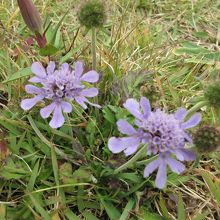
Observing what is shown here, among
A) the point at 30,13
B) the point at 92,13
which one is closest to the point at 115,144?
the point at 92,13

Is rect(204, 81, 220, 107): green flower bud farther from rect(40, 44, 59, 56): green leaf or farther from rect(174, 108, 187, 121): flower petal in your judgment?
rect(40, 44, 59, 56): green leaf

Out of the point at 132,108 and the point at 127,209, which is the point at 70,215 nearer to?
the point at 127,209

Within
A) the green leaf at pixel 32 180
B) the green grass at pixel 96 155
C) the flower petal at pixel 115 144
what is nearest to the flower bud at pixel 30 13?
the green grass at pixel 96 155

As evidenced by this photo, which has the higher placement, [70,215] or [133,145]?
[133,145]

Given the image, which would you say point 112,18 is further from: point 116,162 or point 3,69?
point 116,162

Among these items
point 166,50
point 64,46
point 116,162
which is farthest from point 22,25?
point 116,162
